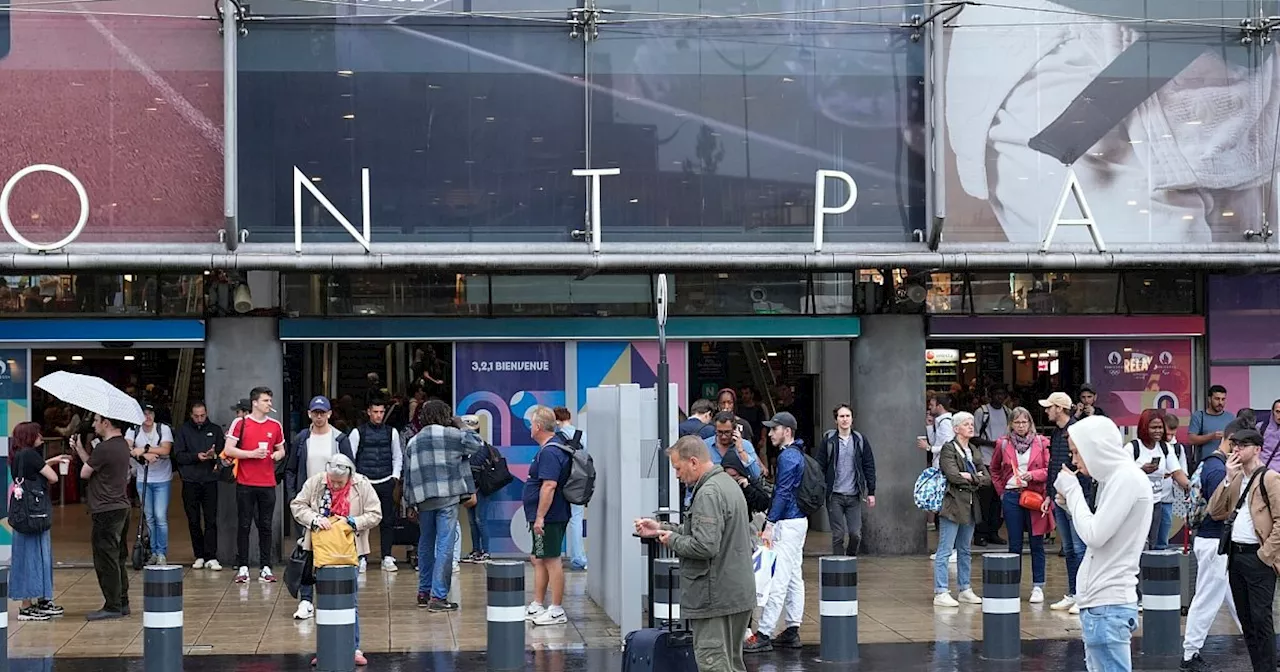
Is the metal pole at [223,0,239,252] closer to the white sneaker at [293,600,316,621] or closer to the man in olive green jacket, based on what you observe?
the white sneaker at [293,600,316,621]

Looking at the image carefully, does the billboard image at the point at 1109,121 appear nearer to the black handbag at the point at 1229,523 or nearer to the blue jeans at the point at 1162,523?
the blue jeans at the point at 1162,523

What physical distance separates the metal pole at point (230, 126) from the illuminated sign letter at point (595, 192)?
365 cm

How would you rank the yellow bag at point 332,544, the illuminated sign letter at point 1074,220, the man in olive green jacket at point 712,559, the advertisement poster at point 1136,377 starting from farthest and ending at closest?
the advertisement poster at point 1136,377
the illuminated sign letter at point 1074,220
the yellow bag at point 332,544
the man in olive green jacket at point 712,559

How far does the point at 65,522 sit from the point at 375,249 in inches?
309

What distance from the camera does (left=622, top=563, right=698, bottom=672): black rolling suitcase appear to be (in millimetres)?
9227

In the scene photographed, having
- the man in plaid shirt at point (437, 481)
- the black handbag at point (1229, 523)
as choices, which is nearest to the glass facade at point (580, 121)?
the man in plaid shirt at point (437, 481)

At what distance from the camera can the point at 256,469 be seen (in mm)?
16891

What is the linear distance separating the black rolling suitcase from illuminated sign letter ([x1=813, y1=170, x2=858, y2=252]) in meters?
8.69

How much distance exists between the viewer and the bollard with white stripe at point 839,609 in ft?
39.4

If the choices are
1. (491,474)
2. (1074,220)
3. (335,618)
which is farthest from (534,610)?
(1074,220)

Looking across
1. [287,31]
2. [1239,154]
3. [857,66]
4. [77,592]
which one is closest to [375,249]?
[287,31]

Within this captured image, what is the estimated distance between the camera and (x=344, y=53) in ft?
56.4

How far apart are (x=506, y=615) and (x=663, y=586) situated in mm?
1452

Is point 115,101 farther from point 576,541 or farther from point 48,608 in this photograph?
point 576,541
